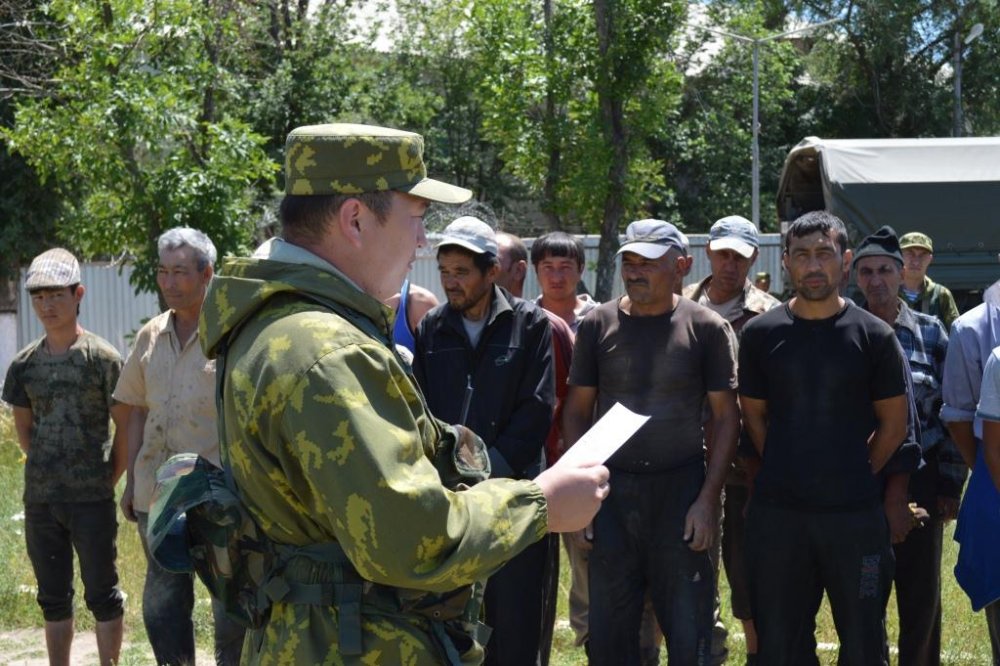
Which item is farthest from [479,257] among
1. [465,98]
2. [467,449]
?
[465,98]

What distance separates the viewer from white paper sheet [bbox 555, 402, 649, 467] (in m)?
2.58

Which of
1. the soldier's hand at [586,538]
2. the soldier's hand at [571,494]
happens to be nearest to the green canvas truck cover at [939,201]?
the soldier's hand at [586,538]

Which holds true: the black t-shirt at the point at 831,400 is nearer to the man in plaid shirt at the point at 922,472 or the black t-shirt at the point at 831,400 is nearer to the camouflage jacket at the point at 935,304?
the man in plaid shirt at the point at 922,472

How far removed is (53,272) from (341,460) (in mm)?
3957

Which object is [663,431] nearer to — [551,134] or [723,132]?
[551,134]

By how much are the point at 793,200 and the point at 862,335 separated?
8.59 meters

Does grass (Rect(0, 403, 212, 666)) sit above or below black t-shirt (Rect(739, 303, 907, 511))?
below

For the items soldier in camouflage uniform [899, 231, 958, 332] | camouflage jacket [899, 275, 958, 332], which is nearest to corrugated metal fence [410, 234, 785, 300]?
soldier in camouflage uniform [899, 231, 958, 332]

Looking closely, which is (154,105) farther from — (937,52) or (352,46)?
(937,52)

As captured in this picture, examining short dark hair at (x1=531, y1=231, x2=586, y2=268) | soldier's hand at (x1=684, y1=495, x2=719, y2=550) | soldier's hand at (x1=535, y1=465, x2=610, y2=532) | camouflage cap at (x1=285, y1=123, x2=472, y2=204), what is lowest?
soldier's hand at (x1=684, y1=495, x2=719, y2=550)

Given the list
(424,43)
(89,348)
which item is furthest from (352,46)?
(89,348)

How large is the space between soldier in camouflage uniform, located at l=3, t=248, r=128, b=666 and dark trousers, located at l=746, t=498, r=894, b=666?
A: 119 inches

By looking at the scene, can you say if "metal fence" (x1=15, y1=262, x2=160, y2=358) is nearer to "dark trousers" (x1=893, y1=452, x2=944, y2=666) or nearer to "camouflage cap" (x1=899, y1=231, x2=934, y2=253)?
"camouflage cap" (x1=899, y1=231, x2=934, y2=253)

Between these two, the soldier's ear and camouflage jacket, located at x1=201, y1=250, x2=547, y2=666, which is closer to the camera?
camouflage jacket, located at x1=201, y1=250, x2=547, y2=666
